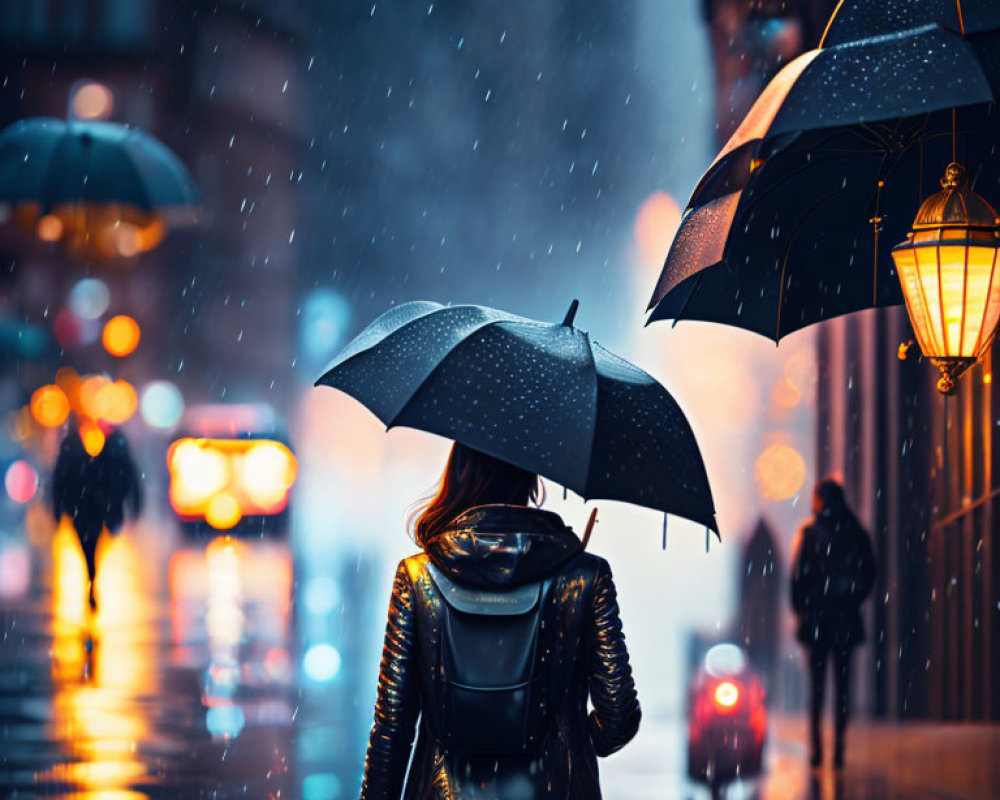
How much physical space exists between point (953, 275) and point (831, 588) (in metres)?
5.18

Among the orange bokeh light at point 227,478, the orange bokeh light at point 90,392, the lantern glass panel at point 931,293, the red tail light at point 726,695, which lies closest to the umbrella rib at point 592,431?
the lantern glass panel at point 931,293

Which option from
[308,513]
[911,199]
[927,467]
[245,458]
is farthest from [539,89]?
[911,199]

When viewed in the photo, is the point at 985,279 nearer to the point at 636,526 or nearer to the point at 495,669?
the point at 495,669

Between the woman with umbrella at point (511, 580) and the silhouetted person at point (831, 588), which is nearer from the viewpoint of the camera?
the woman with umbrella at point (511, 580)

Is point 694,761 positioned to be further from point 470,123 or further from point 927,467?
point 470,123

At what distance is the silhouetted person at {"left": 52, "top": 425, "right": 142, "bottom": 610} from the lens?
14.2m

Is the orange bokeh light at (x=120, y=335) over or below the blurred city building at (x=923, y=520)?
over

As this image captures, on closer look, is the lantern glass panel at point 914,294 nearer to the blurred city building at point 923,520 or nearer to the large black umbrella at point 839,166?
the large black umbrella at point 839,166

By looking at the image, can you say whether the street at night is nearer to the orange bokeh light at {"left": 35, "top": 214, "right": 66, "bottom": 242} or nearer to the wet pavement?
the wet pavement

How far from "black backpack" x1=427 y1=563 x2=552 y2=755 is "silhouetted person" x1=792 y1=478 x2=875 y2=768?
6.50 m

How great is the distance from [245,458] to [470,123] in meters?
66.4

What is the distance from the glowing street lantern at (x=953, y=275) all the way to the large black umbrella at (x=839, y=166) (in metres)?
0.25

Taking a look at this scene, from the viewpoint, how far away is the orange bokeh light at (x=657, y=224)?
158ft

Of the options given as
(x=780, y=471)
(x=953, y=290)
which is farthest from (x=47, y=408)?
(x=953, y=290)
